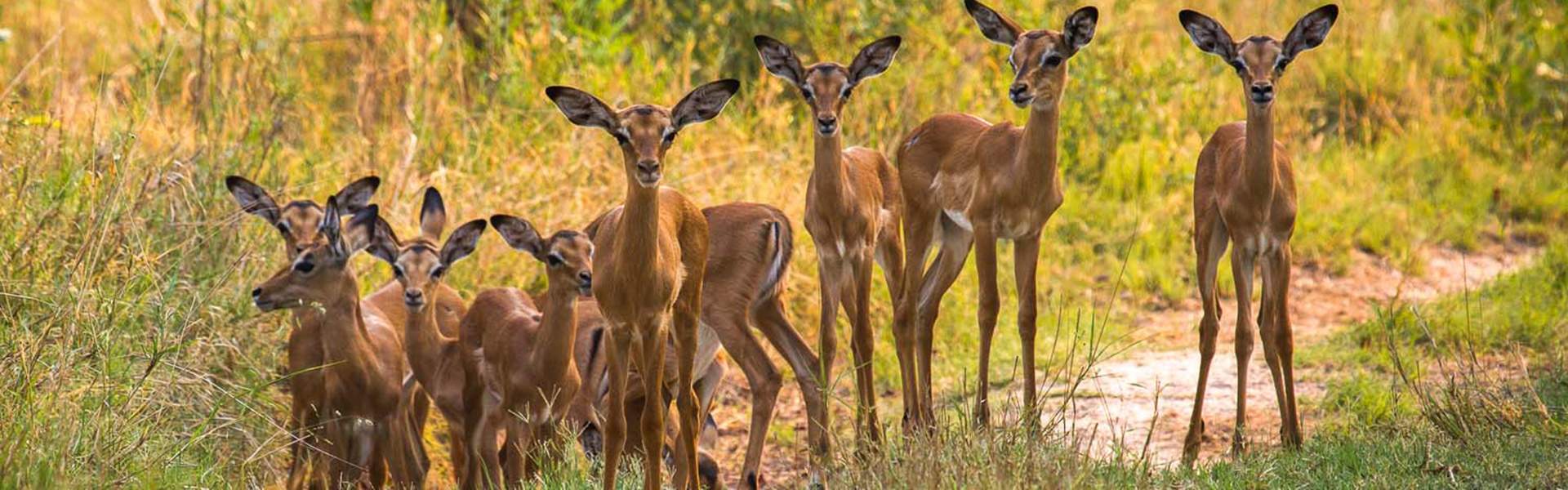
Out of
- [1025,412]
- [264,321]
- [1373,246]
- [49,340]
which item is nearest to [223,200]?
[264,321]

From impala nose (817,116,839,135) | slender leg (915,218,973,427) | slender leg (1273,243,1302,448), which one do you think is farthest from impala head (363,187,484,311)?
slender leg (1273,243,1302,448)

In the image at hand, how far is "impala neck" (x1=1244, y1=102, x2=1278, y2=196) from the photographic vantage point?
6.60 metres

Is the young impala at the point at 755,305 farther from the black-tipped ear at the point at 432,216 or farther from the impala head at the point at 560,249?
the black-tipped ear at the point at 432,216

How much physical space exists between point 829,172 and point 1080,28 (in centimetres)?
107

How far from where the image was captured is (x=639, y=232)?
18.3ft

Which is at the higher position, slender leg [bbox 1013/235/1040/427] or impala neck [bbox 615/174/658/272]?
impala neck [bbox 615/174/658/272]

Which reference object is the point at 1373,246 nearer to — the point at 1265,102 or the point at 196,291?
the point at 1265,102

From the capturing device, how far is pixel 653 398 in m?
5.76

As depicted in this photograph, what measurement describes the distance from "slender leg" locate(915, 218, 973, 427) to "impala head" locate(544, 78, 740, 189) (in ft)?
6.10

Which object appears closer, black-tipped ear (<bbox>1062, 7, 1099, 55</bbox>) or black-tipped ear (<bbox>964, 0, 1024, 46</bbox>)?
black-tipped ear (<bbox>1062, 7, 1099, 55</bbox>)

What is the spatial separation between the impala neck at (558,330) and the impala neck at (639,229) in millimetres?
1159

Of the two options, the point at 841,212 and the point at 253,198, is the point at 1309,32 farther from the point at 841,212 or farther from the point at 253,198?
the point at 253,198

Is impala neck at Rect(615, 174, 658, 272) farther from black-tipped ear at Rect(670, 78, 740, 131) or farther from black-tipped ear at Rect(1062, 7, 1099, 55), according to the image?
black-tipped ear at Rect(1062, 7, 1099, 55)

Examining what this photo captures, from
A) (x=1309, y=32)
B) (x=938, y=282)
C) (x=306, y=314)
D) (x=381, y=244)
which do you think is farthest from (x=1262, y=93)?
(x=306, y=314)
